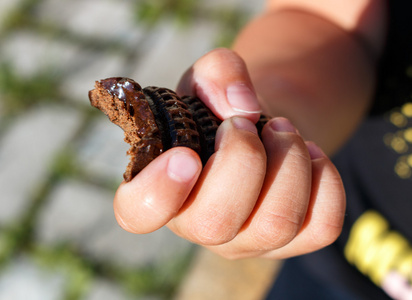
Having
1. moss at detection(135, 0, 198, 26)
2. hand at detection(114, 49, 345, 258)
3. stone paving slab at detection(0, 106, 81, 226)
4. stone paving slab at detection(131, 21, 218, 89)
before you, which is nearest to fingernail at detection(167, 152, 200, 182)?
hand at detection(114, 49, 345, 258)

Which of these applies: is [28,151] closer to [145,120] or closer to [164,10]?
[164,10]

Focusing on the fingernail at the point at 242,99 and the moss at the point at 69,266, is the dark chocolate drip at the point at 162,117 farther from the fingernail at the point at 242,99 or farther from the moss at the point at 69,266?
the moss at the point at 69,266

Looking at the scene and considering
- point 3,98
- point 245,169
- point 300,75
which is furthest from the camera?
point 3,98

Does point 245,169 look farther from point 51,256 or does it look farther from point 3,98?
point 3,98

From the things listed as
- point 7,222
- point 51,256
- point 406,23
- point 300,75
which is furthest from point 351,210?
point 7,222

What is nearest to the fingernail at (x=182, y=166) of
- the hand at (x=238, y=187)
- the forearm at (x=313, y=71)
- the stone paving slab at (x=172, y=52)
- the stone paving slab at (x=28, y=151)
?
the hand at (x=238, y=187)

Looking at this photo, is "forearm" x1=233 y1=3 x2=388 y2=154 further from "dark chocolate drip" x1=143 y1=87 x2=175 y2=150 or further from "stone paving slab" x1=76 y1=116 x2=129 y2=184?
"stone paving slab" x1=76 y1=116 x2=129 y2=184

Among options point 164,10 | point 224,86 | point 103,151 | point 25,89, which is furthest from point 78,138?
point 224,86
